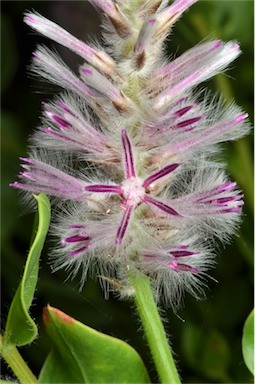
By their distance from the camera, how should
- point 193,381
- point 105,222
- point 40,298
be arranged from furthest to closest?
point 40,298 → point 193,381 → point 105,222

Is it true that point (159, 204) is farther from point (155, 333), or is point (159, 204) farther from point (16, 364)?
point (16, 364)

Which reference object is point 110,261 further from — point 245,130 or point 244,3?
point 244,3

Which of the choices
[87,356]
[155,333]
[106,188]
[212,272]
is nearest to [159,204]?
[106,188]

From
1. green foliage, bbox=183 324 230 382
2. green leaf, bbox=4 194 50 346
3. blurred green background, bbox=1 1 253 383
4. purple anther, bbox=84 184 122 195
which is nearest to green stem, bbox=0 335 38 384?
green leaf, bbox=4 194 50 346

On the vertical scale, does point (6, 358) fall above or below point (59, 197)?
below

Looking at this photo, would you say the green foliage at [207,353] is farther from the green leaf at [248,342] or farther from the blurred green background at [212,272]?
the green leaf at [248,342]

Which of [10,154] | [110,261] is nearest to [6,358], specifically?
[110,261]

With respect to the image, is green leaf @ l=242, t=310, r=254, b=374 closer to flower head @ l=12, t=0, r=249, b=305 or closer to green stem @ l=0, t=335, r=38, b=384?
flower head @ l=12, t=0, r=249, b=305
